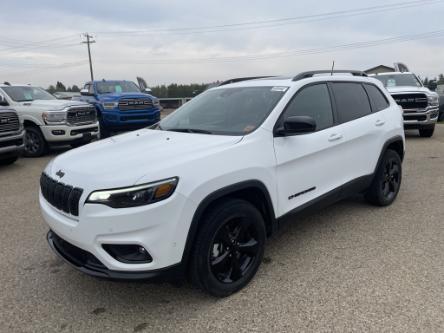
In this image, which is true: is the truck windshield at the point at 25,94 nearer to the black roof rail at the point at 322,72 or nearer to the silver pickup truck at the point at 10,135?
the silver pickup truck at the point at 10,135

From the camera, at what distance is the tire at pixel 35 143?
32.4 feet

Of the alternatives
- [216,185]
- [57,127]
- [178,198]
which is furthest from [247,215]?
[57,127]

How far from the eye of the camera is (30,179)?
7.41 meters

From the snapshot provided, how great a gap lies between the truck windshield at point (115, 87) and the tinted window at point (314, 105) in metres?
9.68

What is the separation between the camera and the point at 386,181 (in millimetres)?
5109

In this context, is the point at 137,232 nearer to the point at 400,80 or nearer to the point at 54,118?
the point at 54,118

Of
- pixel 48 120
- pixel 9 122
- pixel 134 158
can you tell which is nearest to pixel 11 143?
pixel 9 122

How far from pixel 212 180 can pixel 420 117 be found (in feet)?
34.2

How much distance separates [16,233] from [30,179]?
3.14 meters

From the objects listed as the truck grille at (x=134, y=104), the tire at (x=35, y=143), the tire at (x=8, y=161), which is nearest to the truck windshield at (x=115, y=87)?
the truck grille at (x=134, y=104)

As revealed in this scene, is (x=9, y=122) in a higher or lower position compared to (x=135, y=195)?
higher

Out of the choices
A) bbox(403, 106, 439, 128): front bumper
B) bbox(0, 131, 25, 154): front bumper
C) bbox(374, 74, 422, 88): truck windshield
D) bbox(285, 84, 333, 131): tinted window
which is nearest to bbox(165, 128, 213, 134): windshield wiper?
bbox(285, 84, 333, 131): tinted window

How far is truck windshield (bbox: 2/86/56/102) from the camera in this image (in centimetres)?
1038

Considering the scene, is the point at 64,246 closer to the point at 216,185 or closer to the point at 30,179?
the point at 216,185
